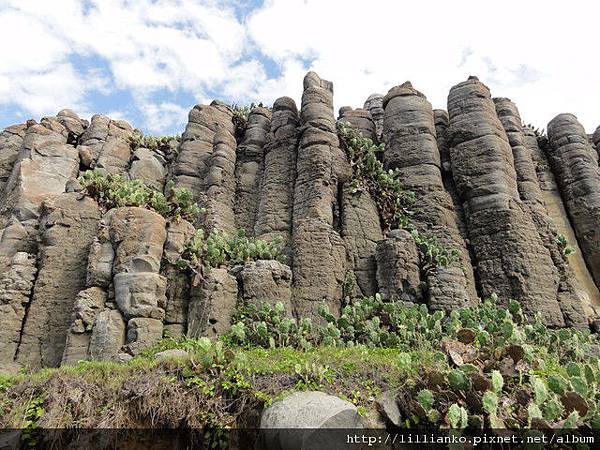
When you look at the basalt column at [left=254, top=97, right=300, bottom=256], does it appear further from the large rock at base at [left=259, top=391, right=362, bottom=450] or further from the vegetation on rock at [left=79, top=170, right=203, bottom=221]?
the large rock at base at [left=259, top=391, right=362, bottom=450]

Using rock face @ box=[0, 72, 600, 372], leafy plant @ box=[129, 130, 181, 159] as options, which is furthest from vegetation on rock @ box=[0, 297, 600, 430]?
leafy plant @ box=[129, 130, 181, 159]

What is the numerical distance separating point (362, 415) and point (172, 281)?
7.59m

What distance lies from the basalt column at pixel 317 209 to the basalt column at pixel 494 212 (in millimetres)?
5202

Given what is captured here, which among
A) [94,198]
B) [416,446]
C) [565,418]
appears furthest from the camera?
[94,198]

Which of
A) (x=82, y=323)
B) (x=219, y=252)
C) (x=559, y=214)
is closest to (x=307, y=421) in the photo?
(x=82, y=323)

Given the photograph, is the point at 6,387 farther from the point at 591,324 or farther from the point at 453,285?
the point at 591,324

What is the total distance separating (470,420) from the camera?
19.1 ft

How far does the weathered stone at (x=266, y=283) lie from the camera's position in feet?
41.3

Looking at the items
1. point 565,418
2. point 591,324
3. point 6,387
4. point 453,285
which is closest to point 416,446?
point 565,418

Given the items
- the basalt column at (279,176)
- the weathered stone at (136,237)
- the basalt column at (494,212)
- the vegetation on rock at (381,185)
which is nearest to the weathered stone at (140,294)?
the weathered stone at (136,237)

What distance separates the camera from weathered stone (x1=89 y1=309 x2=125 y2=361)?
10500 millimetres

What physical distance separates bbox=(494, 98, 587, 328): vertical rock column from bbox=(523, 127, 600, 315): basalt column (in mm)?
782

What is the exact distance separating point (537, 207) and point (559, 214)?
233 centimetres

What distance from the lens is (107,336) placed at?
10711mm
